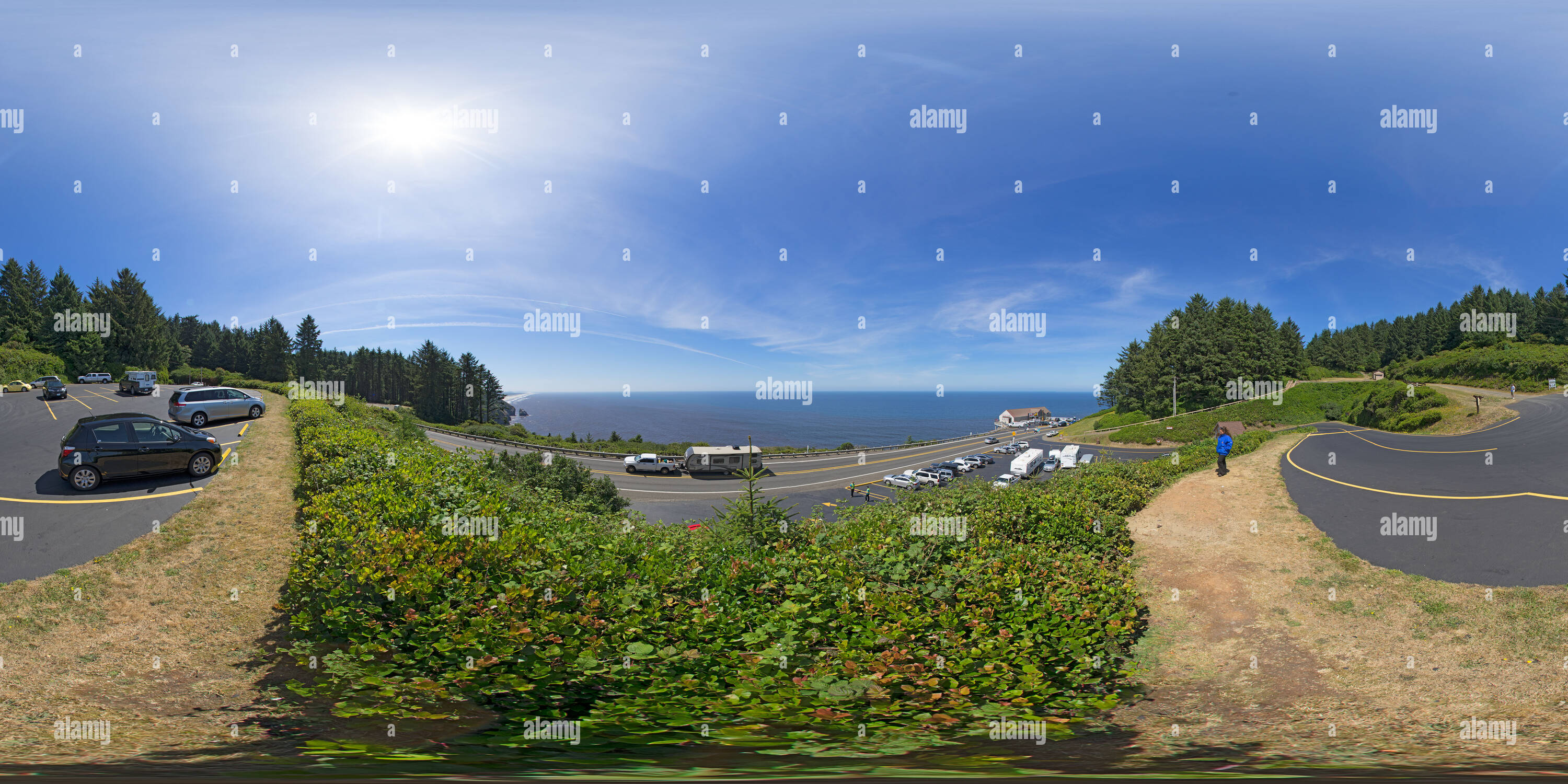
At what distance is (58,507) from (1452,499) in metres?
27.2

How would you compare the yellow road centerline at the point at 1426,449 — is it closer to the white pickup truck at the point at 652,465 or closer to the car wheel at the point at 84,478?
the white pickup truck at the point at 652,465

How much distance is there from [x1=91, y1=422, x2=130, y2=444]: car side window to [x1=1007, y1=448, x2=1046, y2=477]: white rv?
37548mm

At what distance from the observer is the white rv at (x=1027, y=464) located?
3450cm

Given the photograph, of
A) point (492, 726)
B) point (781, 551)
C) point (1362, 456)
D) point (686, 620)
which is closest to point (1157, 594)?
point (781, 551)

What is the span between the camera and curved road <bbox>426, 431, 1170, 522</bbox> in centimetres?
2400

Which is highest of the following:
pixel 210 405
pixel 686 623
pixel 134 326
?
pixel 134 326

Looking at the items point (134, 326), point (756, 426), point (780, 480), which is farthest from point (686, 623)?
point (756, 426)

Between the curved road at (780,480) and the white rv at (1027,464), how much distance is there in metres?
1.24

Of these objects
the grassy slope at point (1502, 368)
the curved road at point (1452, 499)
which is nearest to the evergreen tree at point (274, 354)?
the curved road at point (1452, 499)

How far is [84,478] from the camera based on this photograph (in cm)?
1021

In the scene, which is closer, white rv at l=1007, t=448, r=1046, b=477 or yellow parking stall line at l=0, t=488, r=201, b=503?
yellow parking stall line at l=0, t=488, r=201, b=503

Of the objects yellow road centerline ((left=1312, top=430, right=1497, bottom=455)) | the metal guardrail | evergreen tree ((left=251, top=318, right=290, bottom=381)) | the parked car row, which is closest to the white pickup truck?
the metal guardrail

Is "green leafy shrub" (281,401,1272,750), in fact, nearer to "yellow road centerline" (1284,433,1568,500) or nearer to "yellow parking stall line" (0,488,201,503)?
"yellow parking stall line" (0,488,201,503)

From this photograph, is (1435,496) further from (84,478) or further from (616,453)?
(616,453)
